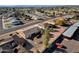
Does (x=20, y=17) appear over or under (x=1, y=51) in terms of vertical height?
over

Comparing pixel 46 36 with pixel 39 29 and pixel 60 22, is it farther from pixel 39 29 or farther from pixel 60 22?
pixel 60 22

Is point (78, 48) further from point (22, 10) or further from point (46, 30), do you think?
point (22, 10)

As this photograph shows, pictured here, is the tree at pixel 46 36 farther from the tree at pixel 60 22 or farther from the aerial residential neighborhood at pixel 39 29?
the tree at pixel 60 22

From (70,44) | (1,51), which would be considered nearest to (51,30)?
(70,44)

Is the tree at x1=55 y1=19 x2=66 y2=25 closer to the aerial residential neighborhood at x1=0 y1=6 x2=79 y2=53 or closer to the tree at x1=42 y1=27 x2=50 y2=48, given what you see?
the aerial residential neighborhood at x1=0 y1=6 x2=79 y2=53

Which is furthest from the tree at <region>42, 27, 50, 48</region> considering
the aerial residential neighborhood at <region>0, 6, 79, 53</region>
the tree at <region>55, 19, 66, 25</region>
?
the tree at <region>55, 19, 66, 25</region>

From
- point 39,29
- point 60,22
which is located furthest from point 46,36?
point 60,22
